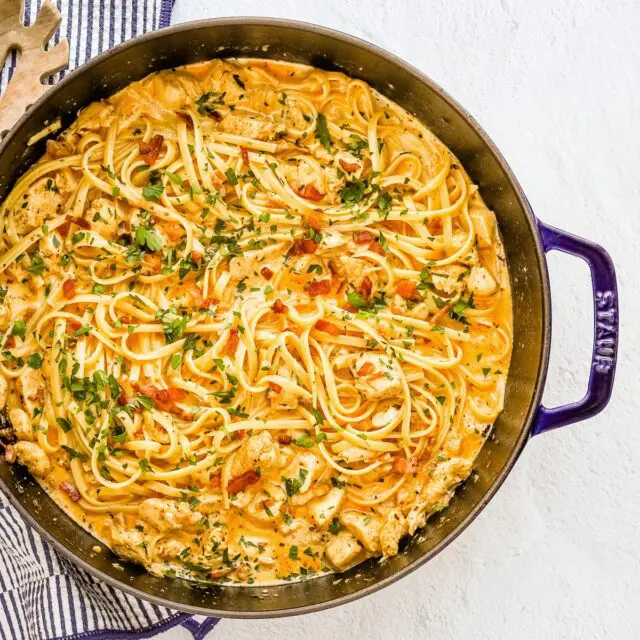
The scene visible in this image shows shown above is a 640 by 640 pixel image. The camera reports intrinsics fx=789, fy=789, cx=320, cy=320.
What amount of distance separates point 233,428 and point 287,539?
2.55ft

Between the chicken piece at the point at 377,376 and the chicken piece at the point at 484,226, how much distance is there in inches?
37.8

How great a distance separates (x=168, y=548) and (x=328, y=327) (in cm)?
166

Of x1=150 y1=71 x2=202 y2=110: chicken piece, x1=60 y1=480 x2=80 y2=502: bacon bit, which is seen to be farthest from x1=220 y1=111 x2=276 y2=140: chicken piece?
x1=60 y1=480 x2=80 y2=502: bacon bit

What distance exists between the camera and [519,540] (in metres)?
5.26

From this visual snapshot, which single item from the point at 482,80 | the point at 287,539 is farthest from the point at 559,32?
the point at 287,539

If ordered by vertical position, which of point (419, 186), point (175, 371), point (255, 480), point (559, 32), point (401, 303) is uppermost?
point (559, 32)

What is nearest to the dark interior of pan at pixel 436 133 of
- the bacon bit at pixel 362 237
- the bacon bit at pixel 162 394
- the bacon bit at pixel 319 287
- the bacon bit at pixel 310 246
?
the bacon bit at pixel 362 237

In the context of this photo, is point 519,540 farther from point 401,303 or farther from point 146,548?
point 146,548

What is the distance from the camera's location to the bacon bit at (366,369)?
4.77 metres

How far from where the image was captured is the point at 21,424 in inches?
183

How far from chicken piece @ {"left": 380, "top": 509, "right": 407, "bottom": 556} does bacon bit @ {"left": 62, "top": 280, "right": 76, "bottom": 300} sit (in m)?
2.35

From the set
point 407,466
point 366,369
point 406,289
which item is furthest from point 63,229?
point 407,466

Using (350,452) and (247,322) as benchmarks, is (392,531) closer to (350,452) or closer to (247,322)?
(350,452)

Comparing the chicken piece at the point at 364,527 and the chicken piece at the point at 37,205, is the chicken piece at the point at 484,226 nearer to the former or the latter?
the chicken piece at the point at 364,527
